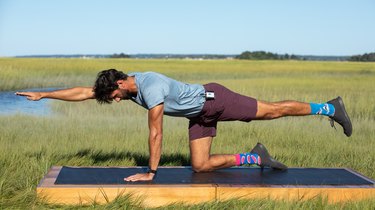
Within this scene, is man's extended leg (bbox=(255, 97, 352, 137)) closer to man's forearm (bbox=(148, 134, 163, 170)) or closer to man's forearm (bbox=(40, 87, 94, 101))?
man's forearm (bbox=(148, 134, 163, 170))

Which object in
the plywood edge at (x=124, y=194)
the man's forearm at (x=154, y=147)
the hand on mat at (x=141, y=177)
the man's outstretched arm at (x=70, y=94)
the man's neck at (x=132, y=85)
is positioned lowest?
the plywood edge at (x=124, y=194)

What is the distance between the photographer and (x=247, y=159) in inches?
228

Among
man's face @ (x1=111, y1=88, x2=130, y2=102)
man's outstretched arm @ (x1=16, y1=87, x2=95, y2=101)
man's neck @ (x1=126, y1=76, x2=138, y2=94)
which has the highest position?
man's neck @ (x1=126, y1=76, x2=138, y2=94)

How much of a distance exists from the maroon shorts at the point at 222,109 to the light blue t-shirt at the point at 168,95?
3.6 inches

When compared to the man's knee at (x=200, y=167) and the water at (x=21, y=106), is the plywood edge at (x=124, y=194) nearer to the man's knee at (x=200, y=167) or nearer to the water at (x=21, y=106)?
the man's knee at (x=200, y=167)

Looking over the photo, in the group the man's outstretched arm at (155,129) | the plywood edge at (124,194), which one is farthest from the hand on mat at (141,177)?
the plywood edge at (124,194)

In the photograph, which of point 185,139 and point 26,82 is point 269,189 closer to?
point 185,139

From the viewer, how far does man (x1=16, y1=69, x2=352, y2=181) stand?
16.1ft

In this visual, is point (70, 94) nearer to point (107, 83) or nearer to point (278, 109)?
point (107, 83)

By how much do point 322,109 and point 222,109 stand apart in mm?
1118

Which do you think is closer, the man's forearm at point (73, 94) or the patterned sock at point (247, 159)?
the man's forearm at point (73, 94)

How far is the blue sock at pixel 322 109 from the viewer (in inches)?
228

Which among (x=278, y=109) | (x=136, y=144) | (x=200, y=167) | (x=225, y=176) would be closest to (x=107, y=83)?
(x=200, y=167)

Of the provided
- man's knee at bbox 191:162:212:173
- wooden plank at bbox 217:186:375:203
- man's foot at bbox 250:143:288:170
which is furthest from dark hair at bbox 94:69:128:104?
man's foot at bbox 250:143:288:170
